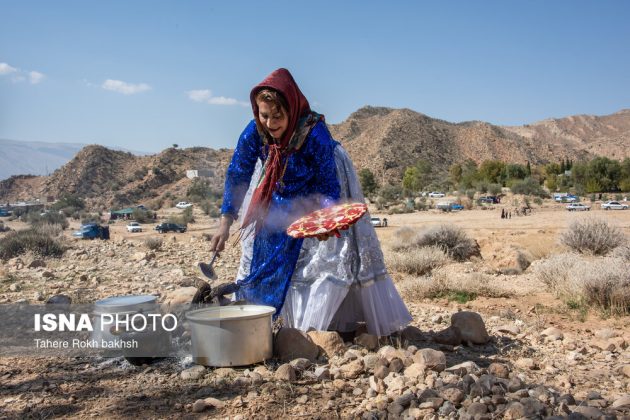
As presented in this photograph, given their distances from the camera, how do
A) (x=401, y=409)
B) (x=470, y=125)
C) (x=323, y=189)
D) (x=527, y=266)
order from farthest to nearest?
1. (x=470, y=125)
2. (x=527, y=266)
3. (x=323, y=189)
4. (x=401, y=409)

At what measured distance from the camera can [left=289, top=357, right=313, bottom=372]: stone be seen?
11.8 feet

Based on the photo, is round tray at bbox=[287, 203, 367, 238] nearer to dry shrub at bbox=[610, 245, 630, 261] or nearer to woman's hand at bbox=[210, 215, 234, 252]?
woman's hand at bbox=[210, 215, 234, 252]

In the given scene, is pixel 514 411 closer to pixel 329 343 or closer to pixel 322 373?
pixel 322 373

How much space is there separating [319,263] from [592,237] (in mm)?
8634

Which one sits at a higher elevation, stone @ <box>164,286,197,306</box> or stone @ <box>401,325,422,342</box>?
stone @ <box>164,286,197,306</box>

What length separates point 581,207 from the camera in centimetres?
3145

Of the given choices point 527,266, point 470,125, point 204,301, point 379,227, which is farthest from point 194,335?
point 470,125

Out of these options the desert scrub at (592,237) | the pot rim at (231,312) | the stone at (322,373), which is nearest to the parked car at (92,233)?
the desert scrub at (592,237)

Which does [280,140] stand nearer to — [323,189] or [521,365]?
[323,189]

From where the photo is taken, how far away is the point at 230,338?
3.58 meters

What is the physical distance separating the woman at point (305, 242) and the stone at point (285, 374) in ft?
2.08

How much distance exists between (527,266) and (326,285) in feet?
24.1

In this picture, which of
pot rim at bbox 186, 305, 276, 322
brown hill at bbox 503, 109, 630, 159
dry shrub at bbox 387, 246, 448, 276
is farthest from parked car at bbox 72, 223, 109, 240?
brown hill at bbox 503, 109, 630, 159

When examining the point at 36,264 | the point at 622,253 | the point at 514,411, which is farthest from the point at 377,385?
the point at 36,264
